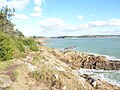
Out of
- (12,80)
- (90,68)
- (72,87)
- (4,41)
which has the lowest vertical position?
(90,68)

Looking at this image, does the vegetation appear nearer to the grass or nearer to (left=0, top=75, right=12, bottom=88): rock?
the grass

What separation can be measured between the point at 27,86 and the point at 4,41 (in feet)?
39.2

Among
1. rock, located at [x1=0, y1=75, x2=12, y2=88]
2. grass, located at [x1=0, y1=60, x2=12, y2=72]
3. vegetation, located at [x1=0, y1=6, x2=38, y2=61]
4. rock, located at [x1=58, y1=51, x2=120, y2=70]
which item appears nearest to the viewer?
rock, located at [x1=0, y1=75, x2=12, y2=88]

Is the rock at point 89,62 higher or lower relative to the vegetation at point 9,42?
lower

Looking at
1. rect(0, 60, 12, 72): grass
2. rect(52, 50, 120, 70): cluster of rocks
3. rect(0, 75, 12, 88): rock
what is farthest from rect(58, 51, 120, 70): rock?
rect(0, 75, 12, 88): rock

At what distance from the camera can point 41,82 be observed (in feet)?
81.3

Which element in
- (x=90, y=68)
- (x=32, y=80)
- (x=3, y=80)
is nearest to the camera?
(x=3, y=80)

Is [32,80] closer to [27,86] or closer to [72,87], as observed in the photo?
[27,86]

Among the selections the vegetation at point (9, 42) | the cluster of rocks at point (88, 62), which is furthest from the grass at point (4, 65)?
the cluster of rocks at point (88, 62)

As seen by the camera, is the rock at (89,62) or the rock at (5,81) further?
the rock at (89,62)

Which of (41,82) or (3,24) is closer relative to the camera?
(41,82)

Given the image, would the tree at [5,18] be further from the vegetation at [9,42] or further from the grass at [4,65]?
the grass at [4,65]

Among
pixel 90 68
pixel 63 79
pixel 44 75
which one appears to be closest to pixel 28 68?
pixel 44 75

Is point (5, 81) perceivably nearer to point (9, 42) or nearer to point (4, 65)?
point (4, 65)
